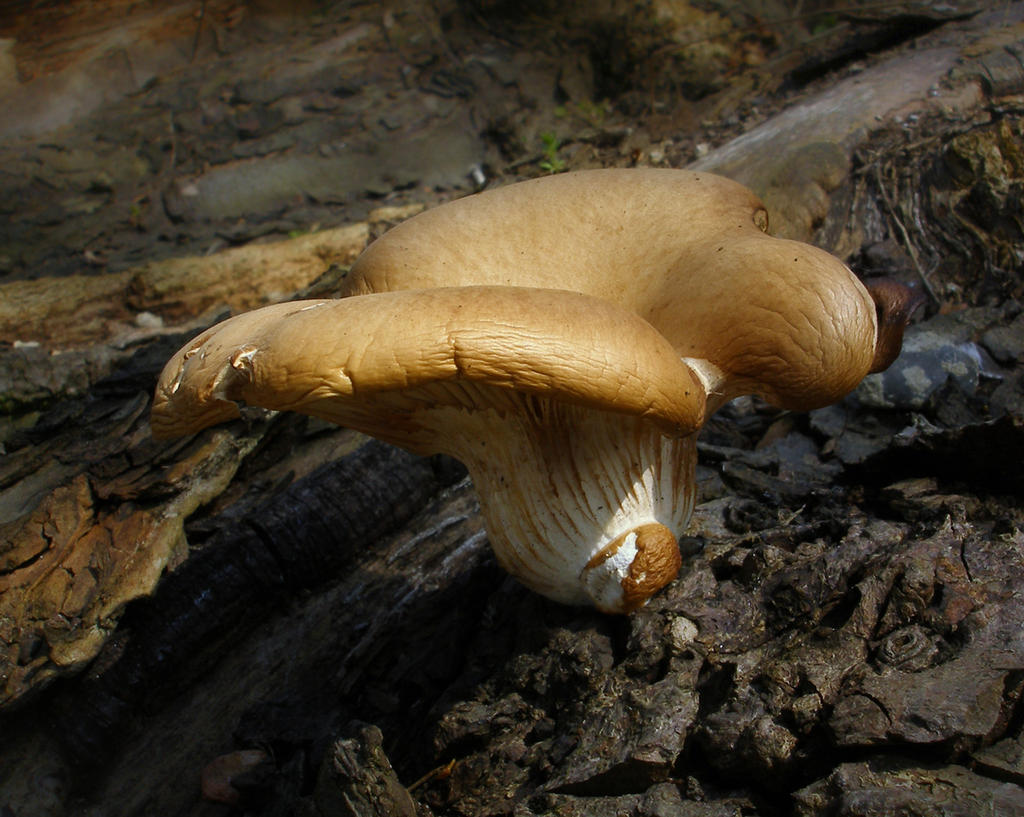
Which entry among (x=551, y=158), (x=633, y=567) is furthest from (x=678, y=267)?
(x=551, y=158)

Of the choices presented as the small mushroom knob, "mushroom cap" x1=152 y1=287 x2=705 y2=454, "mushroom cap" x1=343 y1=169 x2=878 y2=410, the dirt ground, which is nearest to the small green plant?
the dirt ground

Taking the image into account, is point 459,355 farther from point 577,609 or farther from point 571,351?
point 577,609

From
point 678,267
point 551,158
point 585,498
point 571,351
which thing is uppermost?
point 571,351

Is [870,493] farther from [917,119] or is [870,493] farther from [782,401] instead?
[917,119]

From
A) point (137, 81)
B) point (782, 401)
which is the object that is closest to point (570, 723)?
point (782, 401)

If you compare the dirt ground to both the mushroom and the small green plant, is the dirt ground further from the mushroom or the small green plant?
the mushroom
